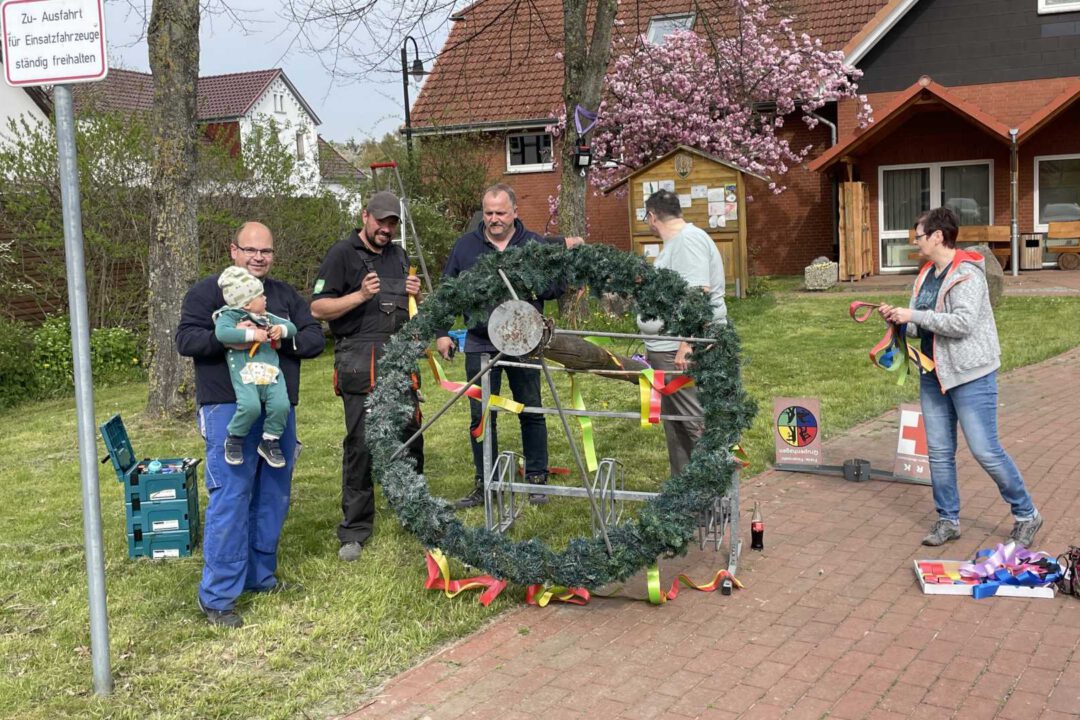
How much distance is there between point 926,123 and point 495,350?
1829 cm

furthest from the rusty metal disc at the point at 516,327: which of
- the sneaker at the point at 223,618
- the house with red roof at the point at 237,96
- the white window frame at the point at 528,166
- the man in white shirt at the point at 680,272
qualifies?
the house with red roof at the point at 237,96

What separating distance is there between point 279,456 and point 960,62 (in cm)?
2054

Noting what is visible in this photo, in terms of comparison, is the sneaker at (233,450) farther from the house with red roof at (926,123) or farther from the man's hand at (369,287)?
the house with red roof at (926,123)

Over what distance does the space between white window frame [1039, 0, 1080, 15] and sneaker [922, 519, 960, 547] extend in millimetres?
18754

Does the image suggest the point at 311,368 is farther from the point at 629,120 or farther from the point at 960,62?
the point at 960,62

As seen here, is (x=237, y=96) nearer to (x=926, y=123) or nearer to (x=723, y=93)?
(x=723, y=93)

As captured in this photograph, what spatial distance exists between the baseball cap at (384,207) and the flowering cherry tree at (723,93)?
1700 cm

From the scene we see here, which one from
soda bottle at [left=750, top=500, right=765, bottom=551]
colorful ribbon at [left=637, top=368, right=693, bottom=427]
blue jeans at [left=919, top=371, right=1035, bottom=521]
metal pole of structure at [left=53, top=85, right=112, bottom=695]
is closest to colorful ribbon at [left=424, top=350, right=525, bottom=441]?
colorful ribbon at [left=637, top=368, right=693, bottom=427]

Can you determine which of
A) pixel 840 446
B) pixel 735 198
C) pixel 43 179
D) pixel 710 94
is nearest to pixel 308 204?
pixel 43 179

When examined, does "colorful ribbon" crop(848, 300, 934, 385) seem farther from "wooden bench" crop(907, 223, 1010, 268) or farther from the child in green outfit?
"wooden bench" crop(907, 223, 1010, 268)

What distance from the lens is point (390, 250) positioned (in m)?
6.05

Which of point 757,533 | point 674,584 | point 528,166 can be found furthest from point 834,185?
point 674,584

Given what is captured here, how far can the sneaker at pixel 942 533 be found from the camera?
5773mm

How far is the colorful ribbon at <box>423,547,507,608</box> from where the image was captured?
16.9 feet
